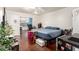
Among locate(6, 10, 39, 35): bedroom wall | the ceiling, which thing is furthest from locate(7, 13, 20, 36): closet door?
the ceiling

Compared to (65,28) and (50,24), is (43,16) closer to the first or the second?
(50,24)

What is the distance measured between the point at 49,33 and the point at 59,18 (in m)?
0.29

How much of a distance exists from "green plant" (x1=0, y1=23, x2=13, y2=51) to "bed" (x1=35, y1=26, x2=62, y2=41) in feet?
1.52

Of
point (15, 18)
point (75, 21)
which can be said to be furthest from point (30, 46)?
point (75, 21)

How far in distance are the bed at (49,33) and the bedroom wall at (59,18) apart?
7 cm

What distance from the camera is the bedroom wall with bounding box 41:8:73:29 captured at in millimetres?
1499

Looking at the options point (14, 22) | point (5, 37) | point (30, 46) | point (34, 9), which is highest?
point (34, 9)

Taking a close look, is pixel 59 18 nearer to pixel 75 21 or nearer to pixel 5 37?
pixel 75 21

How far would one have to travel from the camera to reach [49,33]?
1.50 metres

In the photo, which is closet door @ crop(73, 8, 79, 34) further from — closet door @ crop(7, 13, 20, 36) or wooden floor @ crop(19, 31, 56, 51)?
closet door @ crop(7, 13, 20, 36)

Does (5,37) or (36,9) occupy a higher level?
(36,9)
